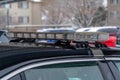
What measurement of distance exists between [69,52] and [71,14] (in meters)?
58.7

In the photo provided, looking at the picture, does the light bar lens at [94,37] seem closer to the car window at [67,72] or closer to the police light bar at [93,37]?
the police light bar at [93,37]

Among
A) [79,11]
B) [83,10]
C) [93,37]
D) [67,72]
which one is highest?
[83,10]

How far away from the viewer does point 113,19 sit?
58469 millimetres

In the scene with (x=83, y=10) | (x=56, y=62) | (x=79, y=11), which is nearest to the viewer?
(x=56, y=62)

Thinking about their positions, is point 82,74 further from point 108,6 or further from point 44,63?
point 108,6

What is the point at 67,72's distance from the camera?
2973mm

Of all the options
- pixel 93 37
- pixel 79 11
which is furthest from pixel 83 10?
pixel 93 37

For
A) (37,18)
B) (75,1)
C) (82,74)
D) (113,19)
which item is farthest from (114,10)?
(82,74)

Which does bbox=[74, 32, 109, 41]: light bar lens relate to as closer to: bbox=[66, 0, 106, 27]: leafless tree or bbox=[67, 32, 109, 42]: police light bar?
bbox=[67, 32, 109, 42]: police light bar

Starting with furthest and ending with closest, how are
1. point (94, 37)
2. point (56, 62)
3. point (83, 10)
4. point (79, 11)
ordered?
1. point (79, 11)
2. point (83, 10)
3. point (94, 37)
4. point (56, 62)

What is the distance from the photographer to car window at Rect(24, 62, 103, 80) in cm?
284

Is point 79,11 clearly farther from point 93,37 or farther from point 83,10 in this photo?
point 93,37

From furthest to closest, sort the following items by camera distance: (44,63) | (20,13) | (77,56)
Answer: (20,13)
(77,56)
(44,63)

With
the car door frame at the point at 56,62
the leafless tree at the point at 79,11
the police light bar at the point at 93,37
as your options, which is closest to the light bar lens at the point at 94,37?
the police light bar at the point at 93,37
